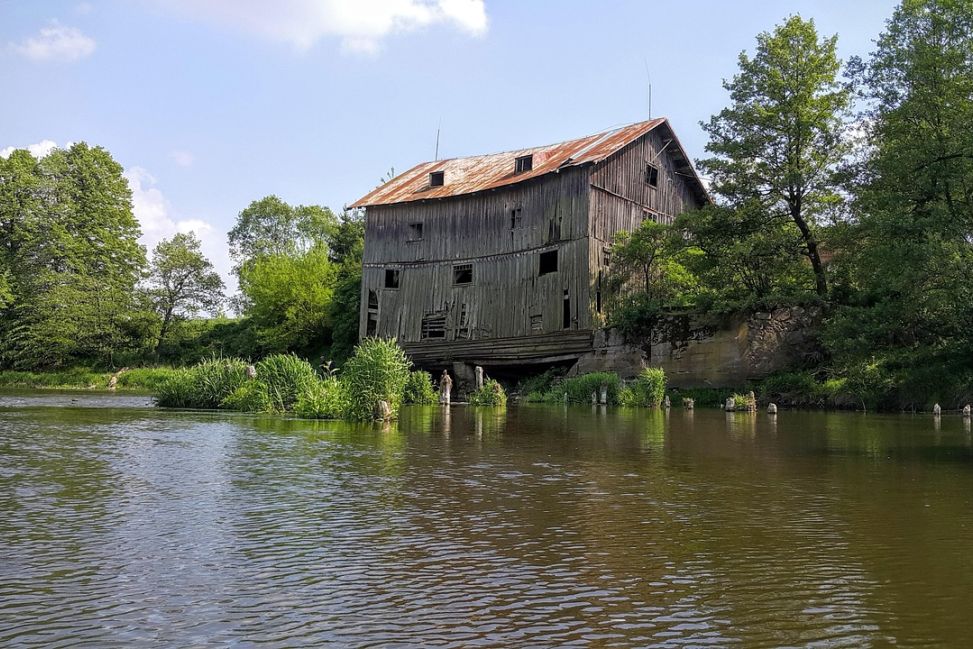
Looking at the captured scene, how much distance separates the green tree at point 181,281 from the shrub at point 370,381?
43.5 m

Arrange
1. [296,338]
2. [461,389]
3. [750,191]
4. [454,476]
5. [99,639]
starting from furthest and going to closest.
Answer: [296,338]
[461,389]
[750,191]
[454,476]
[99,639]

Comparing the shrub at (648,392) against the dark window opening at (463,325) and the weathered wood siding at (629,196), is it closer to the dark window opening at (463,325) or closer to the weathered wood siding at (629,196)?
the weathered wood siding at (629,196)

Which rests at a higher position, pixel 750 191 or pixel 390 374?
pixel 750 191

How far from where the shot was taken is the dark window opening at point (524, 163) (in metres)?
39.5

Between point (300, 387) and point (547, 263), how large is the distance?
17234mm

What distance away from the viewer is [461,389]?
3884cm

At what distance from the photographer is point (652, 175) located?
39031 millimetres

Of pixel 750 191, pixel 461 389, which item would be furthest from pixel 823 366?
pixel 461 389

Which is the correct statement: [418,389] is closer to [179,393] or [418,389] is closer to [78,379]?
[179,393]

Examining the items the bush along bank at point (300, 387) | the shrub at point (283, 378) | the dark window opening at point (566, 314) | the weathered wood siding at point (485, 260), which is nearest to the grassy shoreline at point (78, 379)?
the weathered wood siding at point (485, 260)

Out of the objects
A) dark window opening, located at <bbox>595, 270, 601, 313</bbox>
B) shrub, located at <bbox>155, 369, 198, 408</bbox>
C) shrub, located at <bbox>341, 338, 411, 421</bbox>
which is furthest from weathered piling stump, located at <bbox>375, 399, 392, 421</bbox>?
dark window opening, located at <bbox>595, 270, 601, 313</bbox>

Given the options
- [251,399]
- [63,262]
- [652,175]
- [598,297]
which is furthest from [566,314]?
[63,262]

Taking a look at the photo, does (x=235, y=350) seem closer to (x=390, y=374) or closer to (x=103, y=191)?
(x=103, y=191)

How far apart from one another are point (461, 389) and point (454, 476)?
1119 inches
